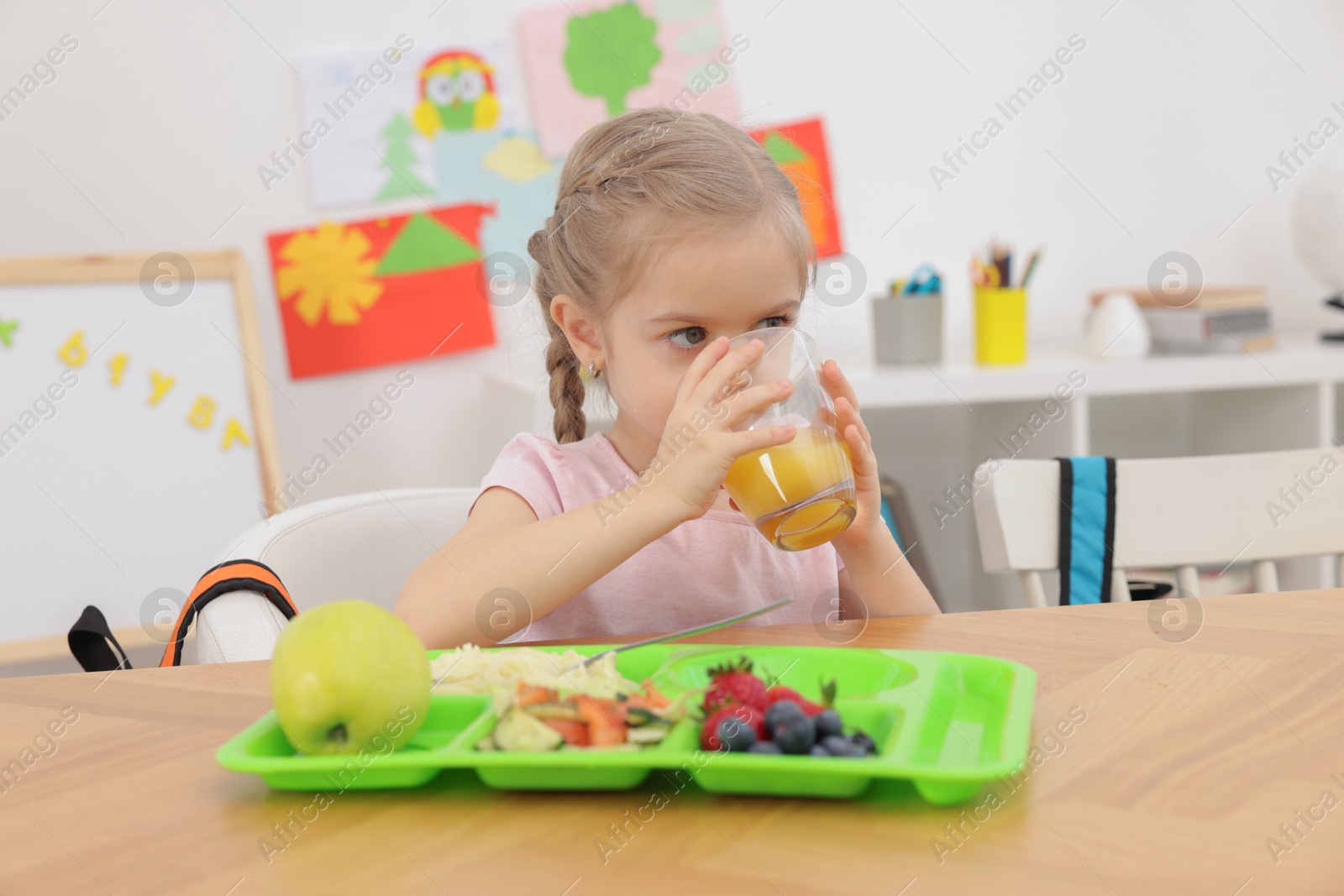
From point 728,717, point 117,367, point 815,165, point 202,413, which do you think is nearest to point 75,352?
point 117,367

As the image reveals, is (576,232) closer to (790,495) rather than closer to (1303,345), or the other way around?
(790,495)

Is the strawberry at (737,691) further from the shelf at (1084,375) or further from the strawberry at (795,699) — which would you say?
the shelf at (1084,375)

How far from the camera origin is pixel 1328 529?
1.09m

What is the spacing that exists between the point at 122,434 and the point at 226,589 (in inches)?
49.2

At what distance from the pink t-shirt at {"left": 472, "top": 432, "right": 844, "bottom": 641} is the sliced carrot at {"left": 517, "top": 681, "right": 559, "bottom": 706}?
457mm

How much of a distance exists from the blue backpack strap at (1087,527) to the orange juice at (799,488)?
1.14 feet

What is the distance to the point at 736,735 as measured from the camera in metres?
0.51

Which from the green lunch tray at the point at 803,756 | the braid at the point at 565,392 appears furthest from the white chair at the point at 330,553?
the green lunch tray at the point at 803,756

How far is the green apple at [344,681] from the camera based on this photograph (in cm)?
52

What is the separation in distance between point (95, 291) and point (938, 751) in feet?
5.82

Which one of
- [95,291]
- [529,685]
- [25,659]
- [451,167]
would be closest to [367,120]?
[451,167]

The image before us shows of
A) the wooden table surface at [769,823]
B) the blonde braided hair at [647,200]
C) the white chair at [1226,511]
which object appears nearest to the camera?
the wooden table surface at [769,823]

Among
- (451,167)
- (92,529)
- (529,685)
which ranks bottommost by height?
(92,529)

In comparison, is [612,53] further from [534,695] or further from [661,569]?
[534,695]
